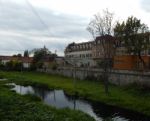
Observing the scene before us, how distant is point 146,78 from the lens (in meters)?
51.4

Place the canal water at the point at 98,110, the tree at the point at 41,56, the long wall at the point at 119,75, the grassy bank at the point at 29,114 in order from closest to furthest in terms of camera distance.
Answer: the grassy bank at the point at 29,114 → the canal water at the point at 98,110 → the long wall at the point at 119,75 → the tree at the point at 41,56

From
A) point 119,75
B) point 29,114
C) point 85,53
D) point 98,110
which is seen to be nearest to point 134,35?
point 119,75

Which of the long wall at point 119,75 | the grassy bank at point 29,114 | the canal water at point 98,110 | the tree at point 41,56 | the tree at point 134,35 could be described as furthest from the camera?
the tree at point 41,56

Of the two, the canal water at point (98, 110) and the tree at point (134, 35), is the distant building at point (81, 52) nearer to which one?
the tree at point (134, 35)

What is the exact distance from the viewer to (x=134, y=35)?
69.1 meters

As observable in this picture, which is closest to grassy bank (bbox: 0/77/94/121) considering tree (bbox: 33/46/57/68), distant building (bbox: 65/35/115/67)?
distant building (bbox: 65/35/115/67)

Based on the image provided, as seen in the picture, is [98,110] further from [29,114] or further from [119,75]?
[119,75]

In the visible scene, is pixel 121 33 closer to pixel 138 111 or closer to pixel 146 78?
pixel 146 78

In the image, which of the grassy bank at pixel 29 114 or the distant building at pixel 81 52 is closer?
the grassy bank at pixel 29 114

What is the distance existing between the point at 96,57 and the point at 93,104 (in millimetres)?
67562

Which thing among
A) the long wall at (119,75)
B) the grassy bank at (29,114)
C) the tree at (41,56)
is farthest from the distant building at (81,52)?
the grassy bank at (29,114)

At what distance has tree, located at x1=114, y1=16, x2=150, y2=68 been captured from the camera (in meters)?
68.4

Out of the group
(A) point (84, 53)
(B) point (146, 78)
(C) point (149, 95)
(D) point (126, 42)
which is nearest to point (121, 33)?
(D) point (126, 42)

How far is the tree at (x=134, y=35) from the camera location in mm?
68438
